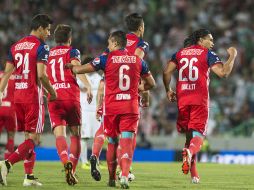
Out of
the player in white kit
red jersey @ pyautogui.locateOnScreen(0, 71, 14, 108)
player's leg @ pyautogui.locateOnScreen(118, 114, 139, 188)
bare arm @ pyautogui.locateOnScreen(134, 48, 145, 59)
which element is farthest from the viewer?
the player in white kit

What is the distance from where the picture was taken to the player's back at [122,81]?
12.3 m

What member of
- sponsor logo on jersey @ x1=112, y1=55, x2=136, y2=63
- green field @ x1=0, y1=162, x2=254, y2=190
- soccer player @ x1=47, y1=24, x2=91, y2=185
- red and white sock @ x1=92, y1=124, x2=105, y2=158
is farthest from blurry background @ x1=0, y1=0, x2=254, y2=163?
sponsor logo on jersey @ x1=112, y1=55, x2=136, y2=63

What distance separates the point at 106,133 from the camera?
12508 mm

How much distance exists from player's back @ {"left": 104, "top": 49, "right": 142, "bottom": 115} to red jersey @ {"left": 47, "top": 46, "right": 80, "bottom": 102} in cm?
128

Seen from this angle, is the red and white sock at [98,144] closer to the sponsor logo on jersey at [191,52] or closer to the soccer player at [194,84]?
the soccer player at [194,84]

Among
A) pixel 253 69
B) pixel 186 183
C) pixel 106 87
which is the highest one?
pixel 253 69

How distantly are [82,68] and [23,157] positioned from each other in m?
1.56

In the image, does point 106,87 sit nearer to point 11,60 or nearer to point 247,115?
point 11,60

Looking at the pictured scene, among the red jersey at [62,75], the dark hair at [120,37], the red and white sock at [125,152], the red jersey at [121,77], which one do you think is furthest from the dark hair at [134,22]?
the red and white sock at [125,152]

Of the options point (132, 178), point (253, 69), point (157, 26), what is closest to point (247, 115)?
point (253, 69)

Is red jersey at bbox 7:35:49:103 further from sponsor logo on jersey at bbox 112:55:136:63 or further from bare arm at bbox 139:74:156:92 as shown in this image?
bare arm at bbox 139:74:156:92

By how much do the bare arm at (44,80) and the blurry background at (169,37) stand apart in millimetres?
12477

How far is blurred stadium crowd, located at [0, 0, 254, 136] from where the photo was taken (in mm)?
26469

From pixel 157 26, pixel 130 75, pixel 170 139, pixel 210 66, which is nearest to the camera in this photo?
pixel 130 75
